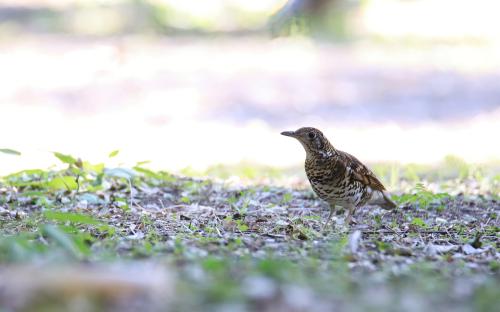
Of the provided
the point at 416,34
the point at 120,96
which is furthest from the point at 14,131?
the point at 416,34

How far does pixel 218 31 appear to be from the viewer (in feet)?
89.2

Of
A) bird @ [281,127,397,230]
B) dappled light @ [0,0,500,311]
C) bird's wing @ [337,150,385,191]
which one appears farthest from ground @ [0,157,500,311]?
bird's wing @ [337,150,385,191]

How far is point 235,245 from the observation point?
6426 mm

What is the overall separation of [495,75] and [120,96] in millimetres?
9774

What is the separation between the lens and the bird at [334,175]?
25.9ft

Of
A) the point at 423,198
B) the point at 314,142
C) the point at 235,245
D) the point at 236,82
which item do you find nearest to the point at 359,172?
the point at 314,142

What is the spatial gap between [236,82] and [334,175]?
1341cm

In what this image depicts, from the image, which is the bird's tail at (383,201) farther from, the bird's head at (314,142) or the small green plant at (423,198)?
the bird's head at (314,142)

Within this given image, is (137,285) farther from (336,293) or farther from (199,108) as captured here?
(199,108)

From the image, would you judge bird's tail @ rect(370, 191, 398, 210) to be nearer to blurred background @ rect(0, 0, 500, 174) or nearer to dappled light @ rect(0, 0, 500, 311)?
dappled light @ rect(0, 0, 500, 311)

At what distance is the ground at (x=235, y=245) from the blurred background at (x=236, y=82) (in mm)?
2839

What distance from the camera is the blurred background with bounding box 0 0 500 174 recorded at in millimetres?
15578

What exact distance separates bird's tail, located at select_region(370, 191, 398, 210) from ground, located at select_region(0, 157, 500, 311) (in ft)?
0.37

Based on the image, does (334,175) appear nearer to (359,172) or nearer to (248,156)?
(359,172)
